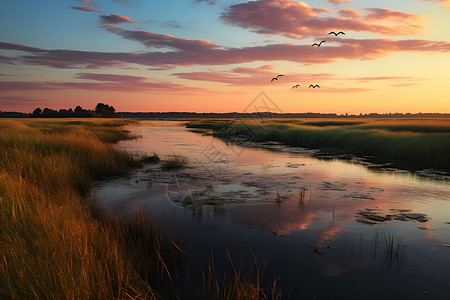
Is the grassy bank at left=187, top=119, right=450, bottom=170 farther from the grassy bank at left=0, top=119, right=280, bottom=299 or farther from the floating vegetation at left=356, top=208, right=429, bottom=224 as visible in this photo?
the grassy bank at left=0, top=119, right=280, bottom=299

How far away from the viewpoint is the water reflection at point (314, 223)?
612cm

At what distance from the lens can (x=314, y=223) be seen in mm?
9156

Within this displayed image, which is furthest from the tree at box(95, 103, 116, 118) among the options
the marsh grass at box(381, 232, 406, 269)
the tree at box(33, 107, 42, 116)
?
the marsh grass at box(381, 232, 406, 269)

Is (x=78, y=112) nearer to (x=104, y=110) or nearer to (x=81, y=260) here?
(x=104, y=110)

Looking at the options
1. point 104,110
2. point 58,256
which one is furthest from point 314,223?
point 104,110

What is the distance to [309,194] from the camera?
41.5 feet

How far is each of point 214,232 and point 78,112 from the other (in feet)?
425

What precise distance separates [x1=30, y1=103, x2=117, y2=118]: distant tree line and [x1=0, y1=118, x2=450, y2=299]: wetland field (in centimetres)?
10916

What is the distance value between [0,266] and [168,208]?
20.2 ft

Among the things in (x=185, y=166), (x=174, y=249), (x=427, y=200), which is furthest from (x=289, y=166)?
(x=174, y=249)

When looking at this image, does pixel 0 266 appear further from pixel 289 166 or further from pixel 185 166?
pixel 289 166

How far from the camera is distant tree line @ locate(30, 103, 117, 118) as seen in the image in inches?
4478

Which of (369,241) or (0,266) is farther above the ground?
(0,266)

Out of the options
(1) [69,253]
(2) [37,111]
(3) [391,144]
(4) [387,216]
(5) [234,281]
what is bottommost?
(5) [234,281]
